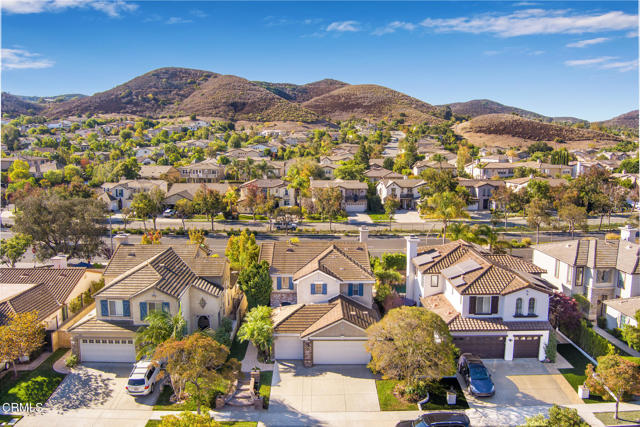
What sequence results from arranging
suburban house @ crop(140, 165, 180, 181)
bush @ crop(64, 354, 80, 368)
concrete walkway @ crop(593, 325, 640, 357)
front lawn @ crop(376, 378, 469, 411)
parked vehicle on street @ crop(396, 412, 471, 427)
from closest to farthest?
parked vehicle on street @ crop(396, 412, 471, 427)
front lawn @ crop(376, 378, 469, 411)
bush @ crop(64, 354, 80, 368)
concrete walkway @ crop(593, 325, 640, 357)
suburban house @ crop(140, 165, 180, 181)

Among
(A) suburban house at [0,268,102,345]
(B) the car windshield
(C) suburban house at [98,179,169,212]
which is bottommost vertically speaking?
(B) the car windshield

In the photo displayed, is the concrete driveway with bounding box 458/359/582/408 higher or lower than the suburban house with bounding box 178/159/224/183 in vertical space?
lower

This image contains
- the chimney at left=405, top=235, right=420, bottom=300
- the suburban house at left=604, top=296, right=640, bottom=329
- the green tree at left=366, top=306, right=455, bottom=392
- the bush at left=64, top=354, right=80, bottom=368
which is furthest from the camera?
the chimney at left=405, top=235, right=420, bottom=300

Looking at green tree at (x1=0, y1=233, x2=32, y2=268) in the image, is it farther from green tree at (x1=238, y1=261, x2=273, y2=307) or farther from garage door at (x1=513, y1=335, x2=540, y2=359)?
garage door at (x1=513, y1=335, x2=540, y2=359)

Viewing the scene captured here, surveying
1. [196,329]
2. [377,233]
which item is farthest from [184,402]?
[377,233]

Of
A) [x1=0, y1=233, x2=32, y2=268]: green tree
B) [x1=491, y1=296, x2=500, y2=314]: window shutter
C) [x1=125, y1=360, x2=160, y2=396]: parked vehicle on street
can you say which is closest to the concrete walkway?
[x1=491, y1=296, x2=500, y2=314]: window shutter

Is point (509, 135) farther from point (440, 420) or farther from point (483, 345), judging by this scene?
point (440, 420)

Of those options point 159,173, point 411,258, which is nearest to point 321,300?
point 411,258
